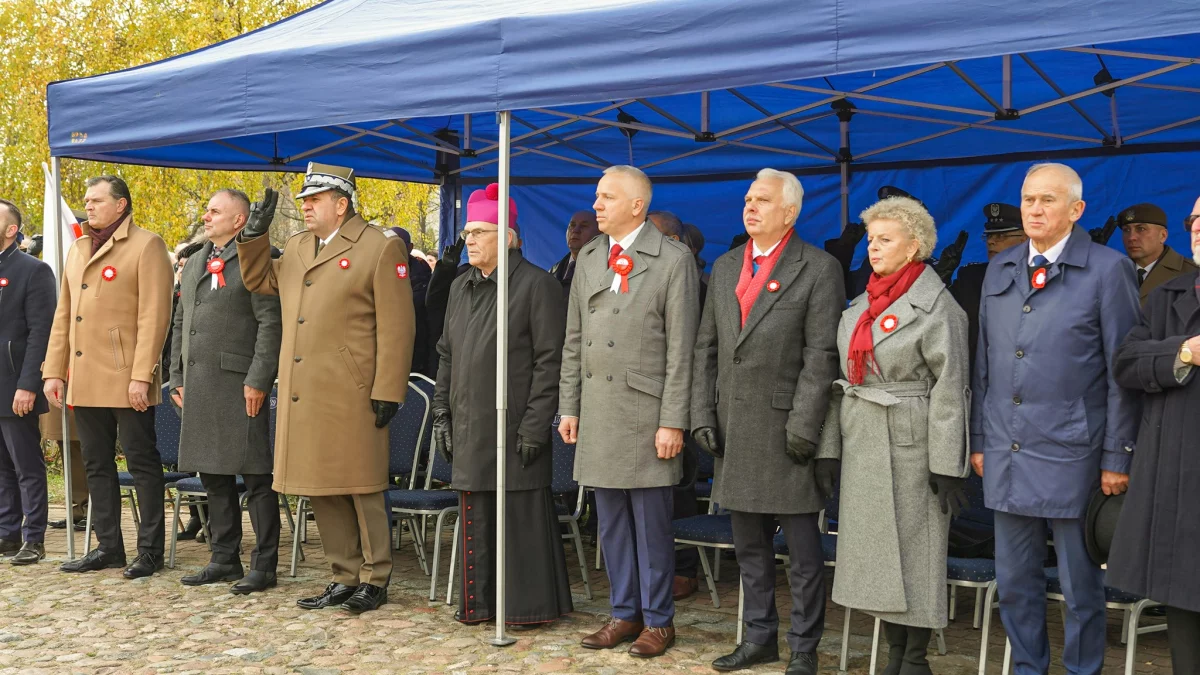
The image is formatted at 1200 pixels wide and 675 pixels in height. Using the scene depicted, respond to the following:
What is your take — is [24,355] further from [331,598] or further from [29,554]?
[331,598]

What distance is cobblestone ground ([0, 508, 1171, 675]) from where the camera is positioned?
5008mm

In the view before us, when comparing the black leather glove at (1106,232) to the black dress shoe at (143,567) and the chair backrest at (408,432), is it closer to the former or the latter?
the chair backrest at (408,432)

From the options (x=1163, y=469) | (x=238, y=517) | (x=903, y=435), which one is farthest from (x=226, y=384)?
(x=1163, y=469)

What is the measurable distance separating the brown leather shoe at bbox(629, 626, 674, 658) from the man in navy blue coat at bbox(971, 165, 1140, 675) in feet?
4.53

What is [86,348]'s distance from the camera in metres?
6.64

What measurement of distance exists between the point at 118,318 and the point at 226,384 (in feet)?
2.68

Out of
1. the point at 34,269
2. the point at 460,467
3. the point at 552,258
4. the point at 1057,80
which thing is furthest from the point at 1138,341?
the point at 552,258

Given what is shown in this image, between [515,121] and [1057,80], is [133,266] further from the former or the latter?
[1057,80]

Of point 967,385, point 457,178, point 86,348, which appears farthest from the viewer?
point 457,178

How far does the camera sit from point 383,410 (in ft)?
19.2

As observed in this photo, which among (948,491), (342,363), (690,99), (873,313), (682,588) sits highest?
(690,99)

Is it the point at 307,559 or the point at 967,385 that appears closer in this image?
the point at 967,385

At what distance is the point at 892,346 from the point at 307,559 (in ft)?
13.3

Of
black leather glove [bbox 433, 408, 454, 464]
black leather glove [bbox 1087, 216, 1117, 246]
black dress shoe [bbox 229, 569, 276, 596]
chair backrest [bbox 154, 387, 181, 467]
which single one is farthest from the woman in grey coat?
chair backrest [bbox 154, 387, 181, 467]
